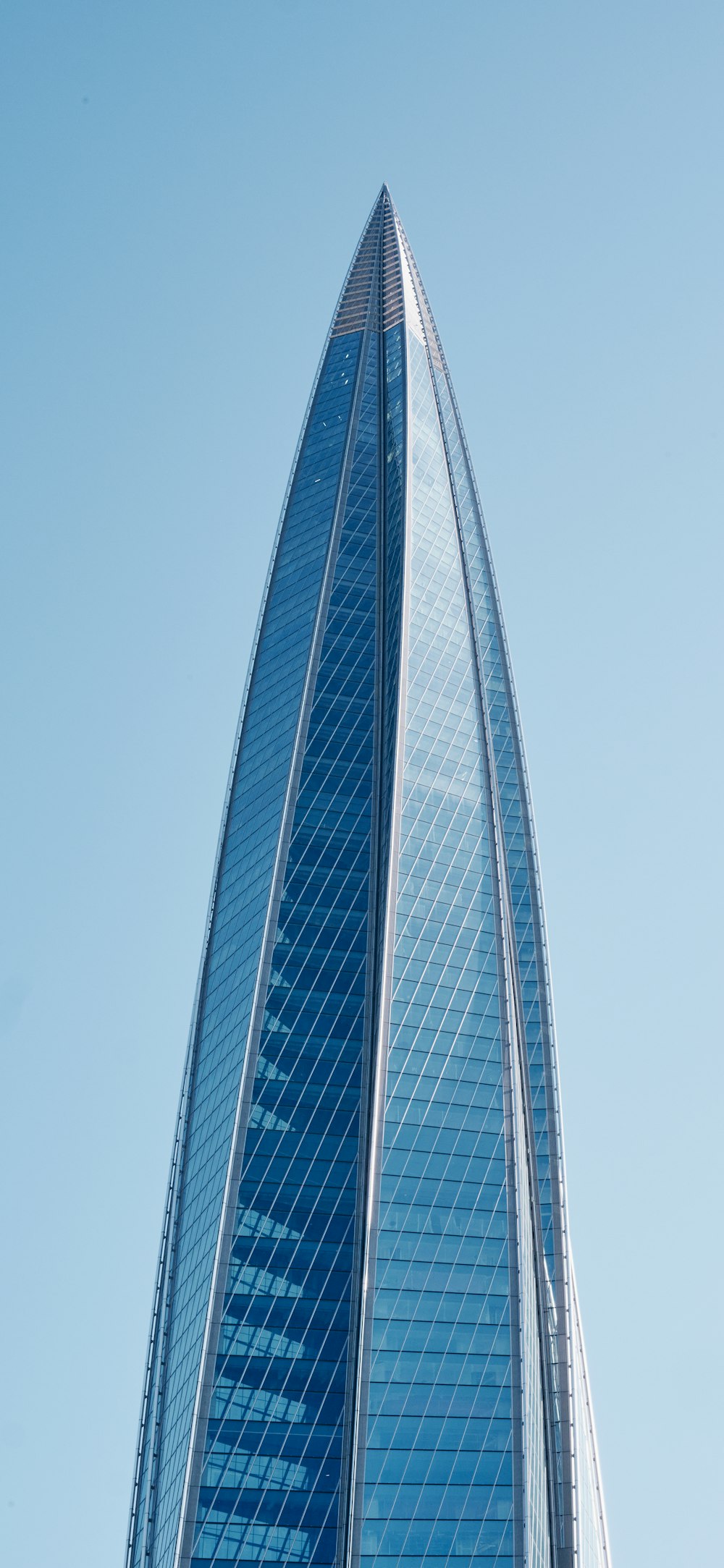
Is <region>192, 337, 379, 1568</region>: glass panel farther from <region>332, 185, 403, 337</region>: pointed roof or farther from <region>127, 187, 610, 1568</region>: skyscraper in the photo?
<region>332, 185, 403, 337</region>: pointed roof

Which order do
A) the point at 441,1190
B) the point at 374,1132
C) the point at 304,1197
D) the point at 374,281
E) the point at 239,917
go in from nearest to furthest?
the point at 441,1190, the point at 374,1132, the point at 304,1197, the point at 239,917, the point at 374,281

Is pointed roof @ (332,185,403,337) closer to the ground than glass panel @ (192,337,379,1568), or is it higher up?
higher up

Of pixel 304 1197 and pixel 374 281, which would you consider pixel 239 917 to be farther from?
pixel 374 281

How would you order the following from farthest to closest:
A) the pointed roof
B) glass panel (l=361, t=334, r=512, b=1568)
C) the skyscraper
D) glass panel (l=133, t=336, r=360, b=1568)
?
1. the pointed roof
2. glass panel (l=133, t=336, r=360, b=1568)
3. the skyscraper
4. glass panel (l=361, t=334, r=512, b=1568)

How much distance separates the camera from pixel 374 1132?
307ft

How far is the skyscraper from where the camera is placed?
85.4 meters

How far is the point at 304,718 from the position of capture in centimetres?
12094

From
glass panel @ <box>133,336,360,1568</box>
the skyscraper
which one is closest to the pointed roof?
glass panel @ <box>133,336,360,1568</box>

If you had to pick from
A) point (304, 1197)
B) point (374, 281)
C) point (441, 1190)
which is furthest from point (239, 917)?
point (374, 281)

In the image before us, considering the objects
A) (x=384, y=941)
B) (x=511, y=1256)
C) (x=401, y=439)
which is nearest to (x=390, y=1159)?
(x=511, y=1256)

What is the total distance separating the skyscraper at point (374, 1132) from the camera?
280 ft

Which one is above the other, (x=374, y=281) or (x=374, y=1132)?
(x=374, y=281)

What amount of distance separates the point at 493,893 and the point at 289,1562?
145ft

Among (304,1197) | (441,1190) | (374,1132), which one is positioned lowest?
(441,1190)
